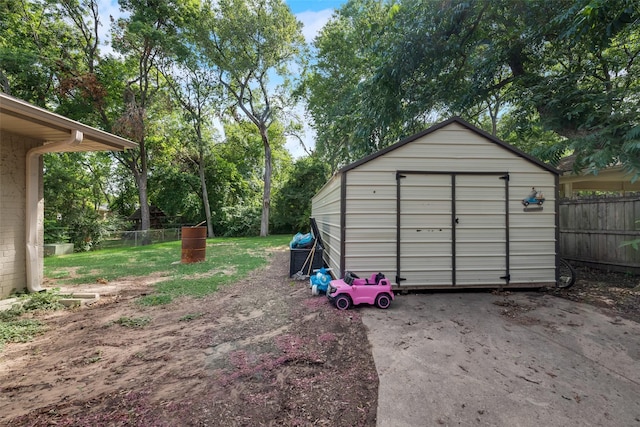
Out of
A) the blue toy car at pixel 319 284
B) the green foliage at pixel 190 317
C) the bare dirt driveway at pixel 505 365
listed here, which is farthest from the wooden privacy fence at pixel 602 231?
the green foliage at pixel 190 317

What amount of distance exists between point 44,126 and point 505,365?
688 centimetres

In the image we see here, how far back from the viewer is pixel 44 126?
4.32m

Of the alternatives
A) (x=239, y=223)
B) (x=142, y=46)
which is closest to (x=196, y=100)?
(x=142, y=46)

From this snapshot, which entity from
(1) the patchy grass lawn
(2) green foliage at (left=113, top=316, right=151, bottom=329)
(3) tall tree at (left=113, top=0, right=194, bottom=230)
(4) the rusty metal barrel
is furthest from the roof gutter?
(3) tall tree at (left=113, top=0, right=194, bottom=230)

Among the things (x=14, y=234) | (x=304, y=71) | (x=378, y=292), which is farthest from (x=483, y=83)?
(x=304, y=71)

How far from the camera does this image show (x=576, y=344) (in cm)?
308

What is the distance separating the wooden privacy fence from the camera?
578 centimetres

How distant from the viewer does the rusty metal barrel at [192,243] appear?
28.5 feet

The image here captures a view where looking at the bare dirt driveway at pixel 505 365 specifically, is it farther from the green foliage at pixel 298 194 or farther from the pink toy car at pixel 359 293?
the green foliage at pixel 298 194

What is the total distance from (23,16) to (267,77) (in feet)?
40.1

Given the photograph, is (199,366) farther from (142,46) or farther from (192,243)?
(142,46)

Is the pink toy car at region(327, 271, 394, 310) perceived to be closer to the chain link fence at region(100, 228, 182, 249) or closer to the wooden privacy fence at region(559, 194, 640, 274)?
the wooden privacy fence at region(559, 194, 640, 274)

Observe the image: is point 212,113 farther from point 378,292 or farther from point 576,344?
point 576,344

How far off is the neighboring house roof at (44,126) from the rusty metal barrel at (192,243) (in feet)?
12.1
